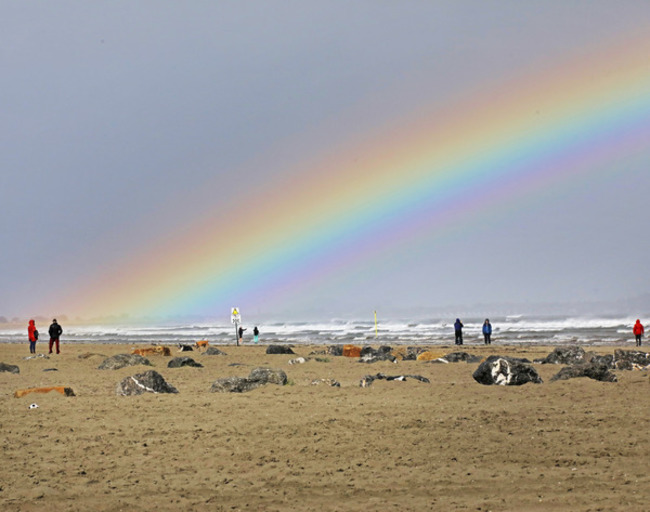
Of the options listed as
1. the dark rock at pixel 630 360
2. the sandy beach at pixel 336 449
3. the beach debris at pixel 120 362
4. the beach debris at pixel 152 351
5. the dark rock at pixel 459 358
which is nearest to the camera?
the sandy beach at pixel 336 449

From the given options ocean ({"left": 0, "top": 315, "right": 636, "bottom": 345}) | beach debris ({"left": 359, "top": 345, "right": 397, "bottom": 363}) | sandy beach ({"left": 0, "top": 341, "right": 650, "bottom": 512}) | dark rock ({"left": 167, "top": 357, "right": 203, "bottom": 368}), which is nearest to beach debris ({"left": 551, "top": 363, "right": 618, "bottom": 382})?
sandy beach ({"left": 0, "top": 341, "right": 650, "bottom": 512})

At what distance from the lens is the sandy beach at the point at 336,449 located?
23.5 feet

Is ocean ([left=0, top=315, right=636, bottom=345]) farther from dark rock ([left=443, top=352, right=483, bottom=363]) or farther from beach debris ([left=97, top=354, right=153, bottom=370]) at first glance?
beach debris ([left=97, top=354, right=153, bottom=370])

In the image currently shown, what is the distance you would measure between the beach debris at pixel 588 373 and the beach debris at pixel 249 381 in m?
5.81

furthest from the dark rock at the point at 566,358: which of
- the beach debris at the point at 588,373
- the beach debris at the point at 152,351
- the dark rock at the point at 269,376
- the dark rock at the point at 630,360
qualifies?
the beach debris at the point at 152,351

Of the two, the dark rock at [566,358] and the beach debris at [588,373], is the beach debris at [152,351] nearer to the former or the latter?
the dark rock at [566,358]

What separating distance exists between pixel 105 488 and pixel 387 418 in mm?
4629

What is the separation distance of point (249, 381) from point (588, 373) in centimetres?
714

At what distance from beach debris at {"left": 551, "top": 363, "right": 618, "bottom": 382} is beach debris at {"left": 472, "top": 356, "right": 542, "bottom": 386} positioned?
0.52m

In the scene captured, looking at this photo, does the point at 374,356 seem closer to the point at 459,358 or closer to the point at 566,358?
the point at 459,358

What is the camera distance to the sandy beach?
715 cm

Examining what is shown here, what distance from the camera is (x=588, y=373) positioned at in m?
14.6

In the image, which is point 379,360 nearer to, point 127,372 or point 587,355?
point 587,355

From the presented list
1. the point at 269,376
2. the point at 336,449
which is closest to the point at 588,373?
the point at 269,376
